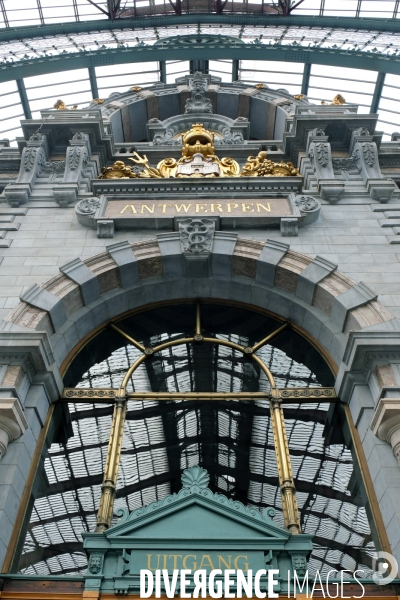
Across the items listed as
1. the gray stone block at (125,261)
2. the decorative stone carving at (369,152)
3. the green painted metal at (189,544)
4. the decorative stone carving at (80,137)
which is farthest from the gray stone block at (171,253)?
the decorative stone carving at (369,152)

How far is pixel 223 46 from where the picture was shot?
84.7ft

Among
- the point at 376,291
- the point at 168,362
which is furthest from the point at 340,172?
the point at 168,362

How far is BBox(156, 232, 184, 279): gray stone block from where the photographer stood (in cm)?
1236

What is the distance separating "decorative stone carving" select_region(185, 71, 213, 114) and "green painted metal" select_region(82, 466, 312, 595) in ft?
50.4

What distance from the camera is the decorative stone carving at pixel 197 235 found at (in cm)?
1228

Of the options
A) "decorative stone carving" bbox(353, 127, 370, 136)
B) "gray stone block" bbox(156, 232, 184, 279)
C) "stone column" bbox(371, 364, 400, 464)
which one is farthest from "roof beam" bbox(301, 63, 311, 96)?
"stone column" bbox(371, 364, 400, 464)

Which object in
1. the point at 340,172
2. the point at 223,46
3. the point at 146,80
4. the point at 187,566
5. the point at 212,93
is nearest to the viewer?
the point at 187,566

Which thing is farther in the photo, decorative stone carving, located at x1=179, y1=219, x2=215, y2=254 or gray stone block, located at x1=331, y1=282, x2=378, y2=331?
decorative stone carving, located at x1=179, y1=219, x2=215, y2=254

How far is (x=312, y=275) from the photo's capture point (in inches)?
455

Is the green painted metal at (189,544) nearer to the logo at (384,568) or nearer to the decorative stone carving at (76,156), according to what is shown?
the logo at (384,568)

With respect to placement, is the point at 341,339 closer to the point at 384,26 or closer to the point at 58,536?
the point at 58,536

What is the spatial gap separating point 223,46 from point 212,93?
16.8ft

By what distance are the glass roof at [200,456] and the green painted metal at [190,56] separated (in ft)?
59.0

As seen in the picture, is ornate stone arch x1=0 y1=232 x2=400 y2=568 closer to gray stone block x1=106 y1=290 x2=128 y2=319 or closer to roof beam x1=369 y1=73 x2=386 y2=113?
gray stone block x1=106 y1=290 x2=128 y2=319
